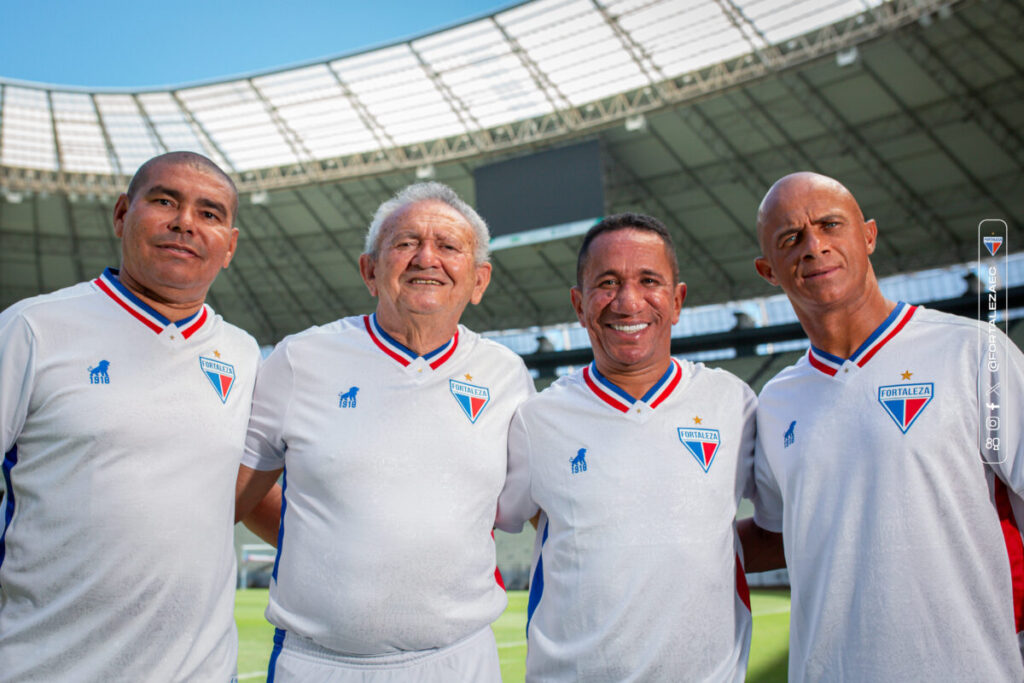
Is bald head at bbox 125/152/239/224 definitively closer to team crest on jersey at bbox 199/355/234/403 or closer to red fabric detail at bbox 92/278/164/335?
red fabric detail at bbox 92/278/164/335

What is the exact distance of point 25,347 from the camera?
7.89 feet

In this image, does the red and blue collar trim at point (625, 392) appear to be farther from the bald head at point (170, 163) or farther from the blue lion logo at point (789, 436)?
the bald head at point (170, 163)

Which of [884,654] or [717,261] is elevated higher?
[717,261]

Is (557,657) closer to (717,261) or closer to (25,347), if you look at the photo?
(25,347)

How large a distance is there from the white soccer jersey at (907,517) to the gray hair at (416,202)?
4.96 ft

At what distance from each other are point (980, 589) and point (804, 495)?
0.59 metres

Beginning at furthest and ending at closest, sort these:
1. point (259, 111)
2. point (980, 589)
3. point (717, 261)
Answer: point (717, 261) < point (259, 111) < point (980, 589)

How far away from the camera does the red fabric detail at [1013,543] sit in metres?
2.47

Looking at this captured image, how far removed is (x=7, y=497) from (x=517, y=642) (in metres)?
7.48

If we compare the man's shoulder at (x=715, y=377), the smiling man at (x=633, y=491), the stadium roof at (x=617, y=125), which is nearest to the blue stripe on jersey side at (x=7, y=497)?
the smiling man at (x=633, y=491)

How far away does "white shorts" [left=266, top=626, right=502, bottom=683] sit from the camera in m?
2.49

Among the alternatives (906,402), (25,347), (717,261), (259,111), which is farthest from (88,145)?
(906,402)

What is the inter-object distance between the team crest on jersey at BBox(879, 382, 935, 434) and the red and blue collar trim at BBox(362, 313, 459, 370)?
1629 millimetres
